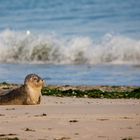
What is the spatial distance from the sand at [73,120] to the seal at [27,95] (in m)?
0.19

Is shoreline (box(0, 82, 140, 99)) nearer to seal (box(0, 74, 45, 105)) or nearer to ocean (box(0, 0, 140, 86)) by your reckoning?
seal (box(0, 74, 45, 105))

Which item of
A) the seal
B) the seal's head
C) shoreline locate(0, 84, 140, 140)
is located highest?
the seal's head

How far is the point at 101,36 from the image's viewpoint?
2741 centimetres

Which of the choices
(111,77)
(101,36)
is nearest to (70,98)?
(111,77)

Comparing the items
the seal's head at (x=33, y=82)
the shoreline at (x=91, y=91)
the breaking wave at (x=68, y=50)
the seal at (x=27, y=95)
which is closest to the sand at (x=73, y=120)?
the seal at (x=27, y=95)

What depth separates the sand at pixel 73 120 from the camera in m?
10.0

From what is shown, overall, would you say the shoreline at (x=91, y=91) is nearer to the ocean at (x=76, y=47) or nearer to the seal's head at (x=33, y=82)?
the seal's head at (x=33, y=82)

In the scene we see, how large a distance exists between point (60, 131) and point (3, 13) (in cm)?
3419

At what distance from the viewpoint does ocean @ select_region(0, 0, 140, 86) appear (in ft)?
63.3

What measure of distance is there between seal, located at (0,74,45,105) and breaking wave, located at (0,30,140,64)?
29.9 feet

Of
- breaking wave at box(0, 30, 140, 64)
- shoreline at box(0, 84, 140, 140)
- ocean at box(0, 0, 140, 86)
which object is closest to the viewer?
shoreline at box(0, 84, 140, 140)

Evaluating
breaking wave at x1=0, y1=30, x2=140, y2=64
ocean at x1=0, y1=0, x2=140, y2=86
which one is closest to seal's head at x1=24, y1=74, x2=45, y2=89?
ocean at x1=0, y1=0, x2=140, y2=86

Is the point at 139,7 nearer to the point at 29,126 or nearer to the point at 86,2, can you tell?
the point at 86,2

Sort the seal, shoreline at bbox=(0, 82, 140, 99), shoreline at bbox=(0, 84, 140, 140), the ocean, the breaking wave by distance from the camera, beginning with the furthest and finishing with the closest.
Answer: the breaking wave, the ocean, shoreline at bbox=(0, 82, 140, 99), the seal, shoreline at bbox=(0, 84, 140, 140)
